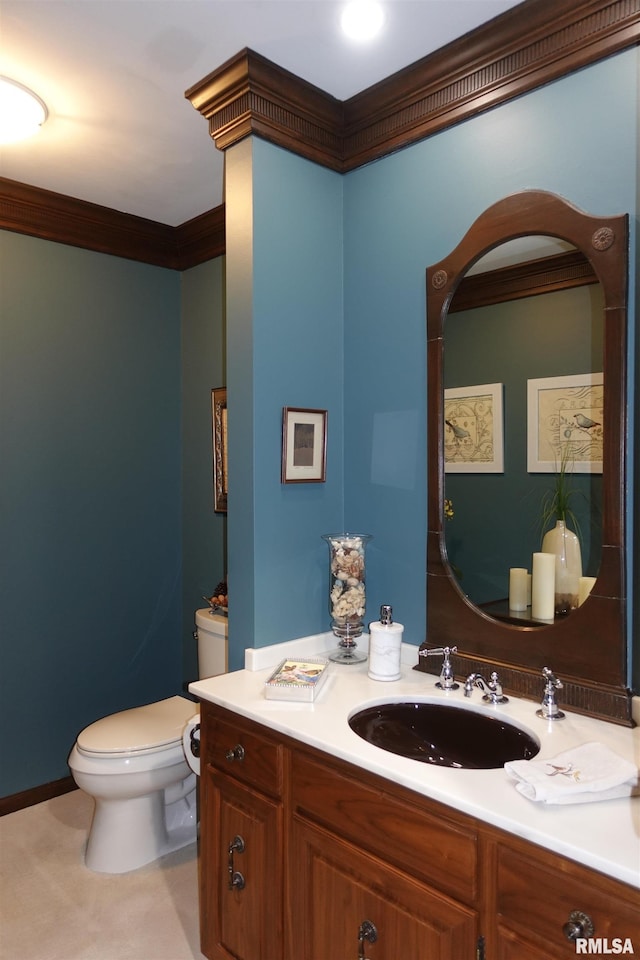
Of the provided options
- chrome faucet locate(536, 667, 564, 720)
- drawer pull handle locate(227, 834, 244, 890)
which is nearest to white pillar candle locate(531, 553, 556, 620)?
chrome faucet locate(536, 667, 564, 720)

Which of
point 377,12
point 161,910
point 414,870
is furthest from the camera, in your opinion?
point 161,910

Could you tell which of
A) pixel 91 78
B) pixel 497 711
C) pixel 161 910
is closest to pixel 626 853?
pixel 497 711

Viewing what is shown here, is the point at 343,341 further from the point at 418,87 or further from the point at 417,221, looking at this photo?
the point at 418,87

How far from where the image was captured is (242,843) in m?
1.73

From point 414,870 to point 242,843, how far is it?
0.62 meters

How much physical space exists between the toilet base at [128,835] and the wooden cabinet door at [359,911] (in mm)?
1111

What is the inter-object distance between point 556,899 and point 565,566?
81 cm

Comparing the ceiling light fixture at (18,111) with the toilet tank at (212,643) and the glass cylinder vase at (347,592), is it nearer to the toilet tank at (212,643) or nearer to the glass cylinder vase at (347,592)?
the glass cylinder vase at (347,592)

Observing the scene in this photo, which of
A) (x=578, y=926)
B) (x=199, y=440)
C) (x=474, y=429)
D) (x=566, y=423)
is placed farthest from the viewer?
Answer: (x=199, y=440)

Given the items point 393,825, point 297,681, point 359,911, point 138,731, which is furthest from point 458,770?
point 138,731

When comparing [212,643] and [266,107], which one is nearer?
[266,107]

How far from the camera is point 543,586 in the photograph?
5.62 feet

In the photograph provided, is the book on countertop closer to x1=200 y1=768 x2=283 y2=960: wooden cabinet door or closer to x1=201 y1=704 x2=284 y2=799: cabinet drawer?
x1=201 y1=704 x2=284 y2=799: cabinet drawer

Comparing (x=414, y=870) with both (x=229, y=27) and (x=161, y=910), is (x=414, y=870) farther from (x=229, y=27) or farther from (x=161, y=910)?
(x=229, y=27)
